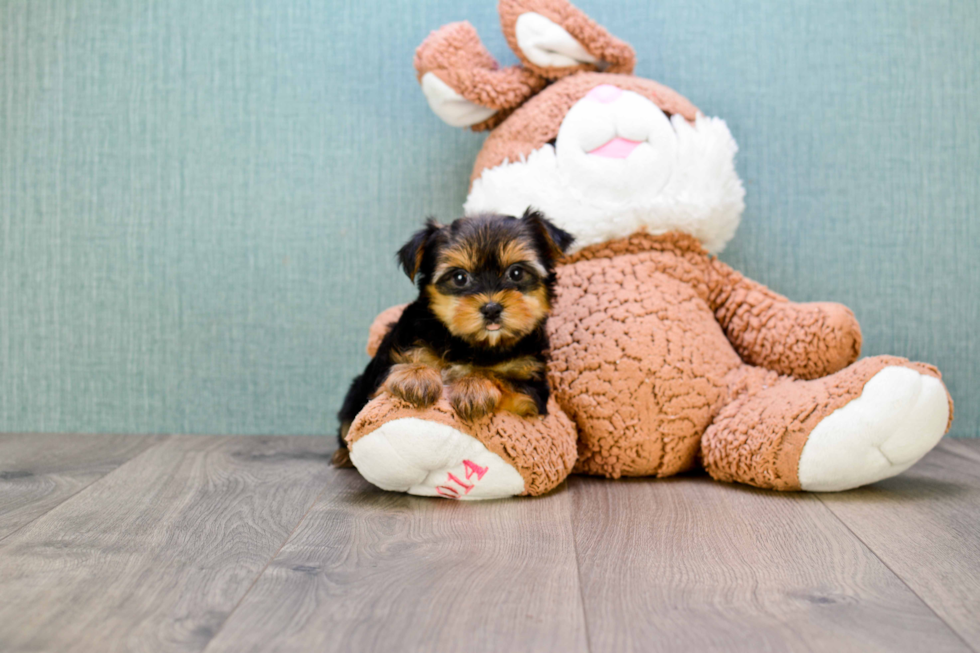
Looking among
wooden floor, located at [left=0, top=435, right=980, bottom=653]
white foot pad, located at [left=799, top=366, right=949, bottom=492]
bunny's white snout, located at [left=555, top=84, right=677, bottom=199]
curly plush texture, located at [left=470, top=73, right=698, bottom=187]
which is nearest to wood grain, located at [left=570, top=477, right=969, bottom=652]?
wooden floor, located at [left=0, top=435, right=980, bottom=653]

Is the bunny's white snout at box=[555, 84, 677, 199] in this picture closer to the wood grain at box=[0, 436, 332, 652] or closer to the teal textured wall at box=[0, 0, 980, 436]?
the teal textured wall at box=[0, 0, 980, 436]

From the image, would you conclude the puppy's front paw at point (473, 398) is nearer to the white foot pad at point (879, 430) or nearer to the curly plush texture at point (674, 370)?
the curly plush texture at point (674, 370)

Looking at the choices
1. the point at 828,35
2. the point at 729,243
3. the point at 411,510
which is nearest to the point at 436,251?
the point at 411,510

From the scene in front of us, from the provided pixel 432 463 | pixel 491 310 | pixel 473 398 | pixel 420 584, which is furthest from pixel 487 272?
pixel 420 584

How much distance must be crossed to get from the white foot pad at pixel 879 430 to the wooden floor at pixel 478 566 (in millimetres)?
91

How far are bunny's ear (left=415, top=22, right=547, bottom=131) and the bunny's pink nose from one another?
237mm

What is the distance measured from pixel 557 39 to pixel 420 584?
166cm

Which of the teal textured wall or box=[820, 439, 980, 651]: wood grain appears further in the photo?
the teal textured wall

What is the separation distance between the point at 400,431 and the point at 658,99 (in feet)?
4.23

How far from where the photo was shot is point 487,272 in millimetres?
1781

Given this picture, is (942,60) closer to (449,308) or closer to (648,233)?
(648,233)

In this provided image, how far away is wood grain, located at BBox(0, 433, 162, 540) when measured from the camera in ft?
5.90

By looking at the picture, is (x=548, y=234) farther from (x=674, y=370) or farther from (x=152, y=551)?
(x=152, y=551)

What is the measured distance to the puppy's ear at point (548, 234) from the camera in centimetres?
189
